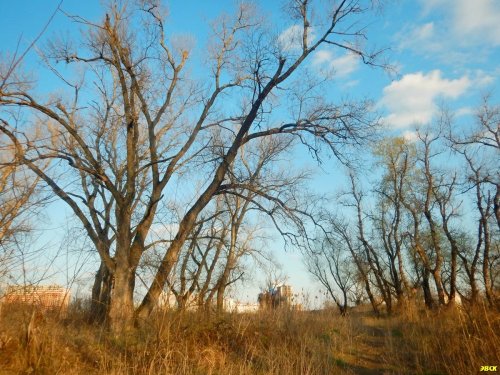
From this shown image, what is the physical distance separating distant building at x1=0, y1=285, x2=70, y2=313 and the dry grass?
0.20m

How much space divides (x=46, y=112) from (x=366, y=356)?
1017 cm

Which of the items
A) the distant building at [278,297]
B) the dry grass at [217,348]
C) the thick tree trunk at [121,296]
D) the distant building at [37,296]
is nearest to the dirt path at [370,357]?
the dry grass at [217,348]

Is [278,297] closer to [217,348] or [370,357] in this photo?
[370,357]

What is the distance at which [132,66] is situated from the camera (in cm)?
1276

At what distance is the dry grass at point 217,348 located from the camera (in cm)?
517

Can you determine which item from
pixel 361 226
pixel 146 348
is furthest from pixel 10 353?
pixel 361 226

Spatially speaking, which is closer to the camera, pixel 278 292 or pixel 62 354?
pixel 62 354

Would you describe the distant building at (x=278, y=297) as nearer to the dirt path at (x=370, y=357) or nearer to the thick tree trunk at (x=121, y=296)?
the dirt path at (x=370, y=357)

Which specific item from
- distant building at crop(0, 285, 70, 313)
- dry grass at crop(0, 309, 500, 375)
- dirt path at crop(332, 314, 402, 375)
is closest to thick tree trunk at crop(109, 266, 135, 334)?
dry grass at crop(0, 309, 500, 375)

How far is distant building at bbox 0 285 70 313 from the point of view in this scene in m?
4.95

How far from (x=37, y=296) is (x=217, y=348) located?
3.35m

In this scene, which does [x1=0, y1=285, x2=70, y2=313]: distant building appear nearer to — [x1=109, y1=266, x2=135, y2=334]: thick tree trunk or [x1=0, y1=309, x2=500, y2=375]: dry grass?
[x1=0, y1=309, x2=500, y2=375]: dry grass

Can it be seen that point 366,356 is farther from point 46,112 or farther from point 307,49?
point 46,112

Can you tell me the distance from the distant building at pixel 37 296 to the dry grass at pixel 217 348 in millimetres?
196
